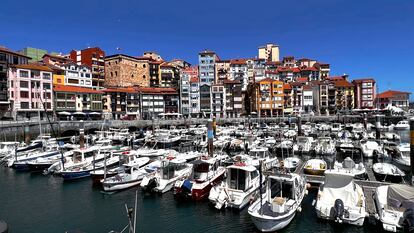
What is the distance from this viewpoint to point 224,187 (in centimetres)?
2294

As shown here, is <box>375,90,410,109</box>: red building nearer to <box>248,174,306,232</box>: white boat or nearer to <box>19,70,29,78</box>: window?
<box>248,174,306,232</box>: white boat

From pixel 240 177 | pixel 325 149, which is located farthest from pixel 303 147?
pixel 240 177

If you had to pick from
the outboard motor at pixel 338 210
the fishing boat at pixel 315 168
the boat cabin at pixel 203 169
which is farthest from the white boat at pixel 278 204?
the boat cabin at pixel 203 169

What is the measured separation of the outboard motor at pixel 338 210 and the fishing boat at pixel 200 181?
10.3 m

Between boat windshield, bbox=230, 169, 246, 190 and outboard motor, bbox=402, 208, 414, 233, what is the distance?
1059 centimetres

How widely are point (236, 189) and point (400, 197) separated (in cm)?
1105

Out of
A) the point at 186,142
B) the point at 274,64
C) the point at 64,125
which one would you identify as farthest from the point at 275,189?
the point at 274,64

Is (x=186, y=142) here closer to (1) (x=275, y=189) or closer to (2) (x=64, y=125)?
(2) (x=64, y=125)

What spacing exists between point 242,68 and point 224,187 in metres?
119

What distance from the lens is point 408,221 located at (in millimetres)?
16656

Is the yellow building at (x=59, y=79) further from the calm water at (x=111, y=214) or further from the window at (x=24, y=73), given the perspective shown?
the calm water at (x=111, y=214)

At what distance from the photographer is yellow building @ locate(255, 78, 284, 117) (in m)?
111

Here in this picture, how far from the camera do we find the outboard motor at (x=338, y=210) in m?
18.3

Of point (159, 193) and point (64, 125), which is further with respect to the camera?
point (64, 125)
